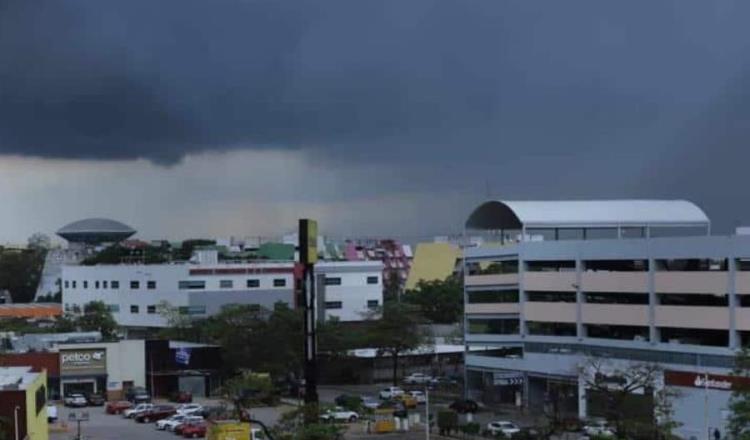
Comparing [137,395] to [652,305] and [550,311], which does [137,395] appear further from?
[652,305]

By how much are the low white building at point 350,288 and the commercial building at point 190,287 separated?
3.26m

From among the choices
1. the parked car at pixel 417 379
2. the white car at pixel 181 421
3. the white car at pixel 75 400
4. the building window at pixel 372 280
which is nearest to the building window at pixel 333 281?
the building window at pixel 372 280

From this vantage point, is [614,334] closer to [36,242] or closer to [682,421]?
[682,421]

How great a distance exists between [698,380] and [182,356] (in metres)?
29.6

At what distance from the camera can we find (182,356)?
61.6 meters

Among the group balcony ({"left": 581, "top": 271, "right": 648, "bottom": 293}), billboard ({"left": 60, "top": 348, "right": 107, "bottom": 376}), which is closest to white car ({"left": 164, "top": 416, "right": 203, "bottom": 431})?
billboard ({"left": 60, "top": 348, "right": 107, "bottom": 376})

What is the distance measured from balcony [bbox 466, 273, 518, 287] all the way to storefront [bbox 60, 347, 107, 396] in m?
19.6

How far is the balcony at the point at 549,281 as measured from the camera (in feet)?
164

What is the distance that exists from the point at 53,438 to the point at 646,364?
23.8 meters

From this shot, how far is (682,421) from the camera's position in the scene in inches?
1693

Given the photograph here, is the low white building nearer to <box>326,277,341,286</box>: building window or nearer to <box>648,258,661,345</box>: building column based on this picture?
<box>326,277,341,286</box>: building window

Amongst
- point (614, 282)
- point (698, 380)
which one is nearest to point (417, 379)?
point (614, 282)

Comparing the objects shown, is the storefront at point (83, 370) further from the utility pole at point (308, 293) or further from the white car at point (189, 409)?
the utility pole at point (308, 293)

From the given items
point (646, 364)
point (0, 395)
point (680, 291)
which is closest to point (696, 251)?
point (680, 291)
